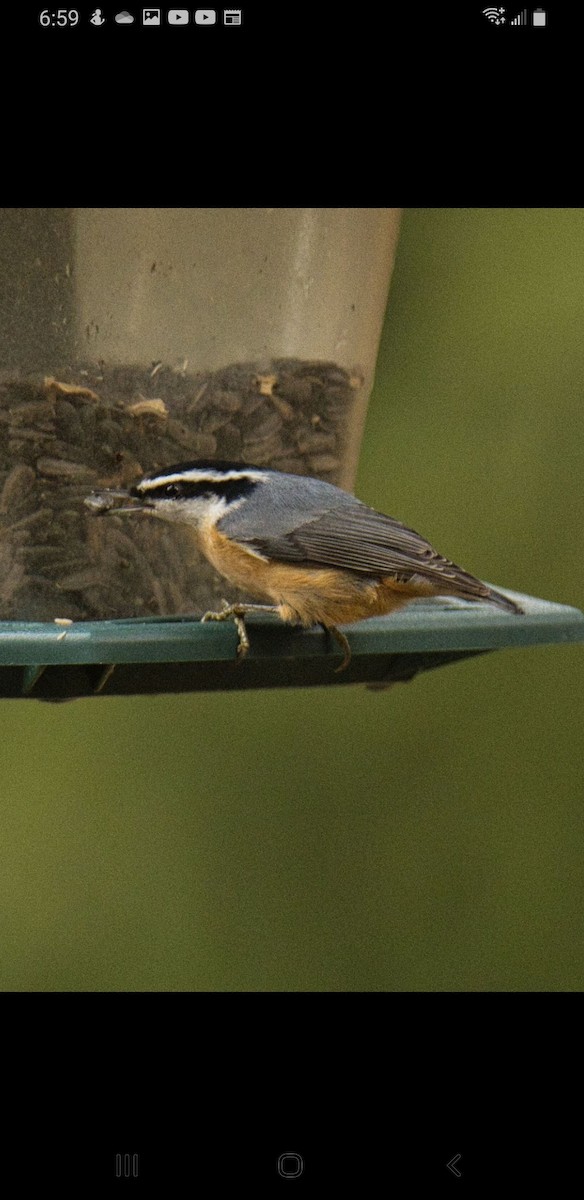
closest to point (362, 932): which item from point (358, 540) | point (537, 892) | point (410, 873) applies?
point (410, 873)

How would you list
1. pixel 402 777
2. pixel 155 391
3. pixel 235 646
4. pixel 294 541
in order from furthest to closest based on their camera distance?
pixel 402 777 < pixel 155 391 < pixel 294 541 < pixel 235 646

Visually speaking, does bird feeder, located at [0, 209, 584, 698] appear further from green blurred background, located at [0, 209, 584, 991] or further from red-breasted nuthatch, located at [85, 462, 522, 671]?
green blurred background, located at [0, 209, 584, 991]

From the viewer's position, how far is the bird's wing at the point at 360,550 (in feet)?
→ 7.59

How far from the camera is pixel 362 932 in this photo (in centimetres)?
344

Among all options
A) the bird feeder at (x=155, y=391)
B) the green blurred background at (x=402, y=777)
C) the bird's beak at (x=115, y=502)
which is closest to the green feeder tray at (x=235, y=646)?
the bird feeder at (x=155, y=391)

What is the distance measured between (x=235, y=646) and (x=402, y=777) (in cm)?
143

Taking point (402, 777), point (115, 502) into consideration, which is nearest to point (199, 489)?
point (115, 502)

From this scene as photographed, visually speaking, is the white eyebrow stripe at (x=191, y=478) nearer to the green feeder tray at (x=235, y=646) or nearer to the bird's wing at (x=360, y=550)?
the bird's wing at (x=360, y=550)

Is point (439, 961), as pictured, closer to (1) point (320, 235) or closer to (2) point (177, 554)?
(2) point (177, 554)

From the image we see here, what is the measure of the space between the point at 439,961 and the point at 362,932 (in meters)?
0.20

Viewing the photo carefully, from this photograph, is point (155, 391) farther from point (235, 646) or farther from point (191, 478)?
point (235, 646)

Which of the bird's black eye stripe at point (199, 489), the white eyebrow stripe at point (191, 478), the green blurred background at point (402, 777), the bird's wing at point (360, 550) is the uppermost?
the white eyebrow stripe at point (191, 478)

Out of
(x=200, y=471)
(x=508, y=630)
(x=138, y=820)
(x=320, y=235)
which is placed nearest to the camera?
(x=508, y=630)

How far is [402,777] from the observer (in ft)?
11.3
